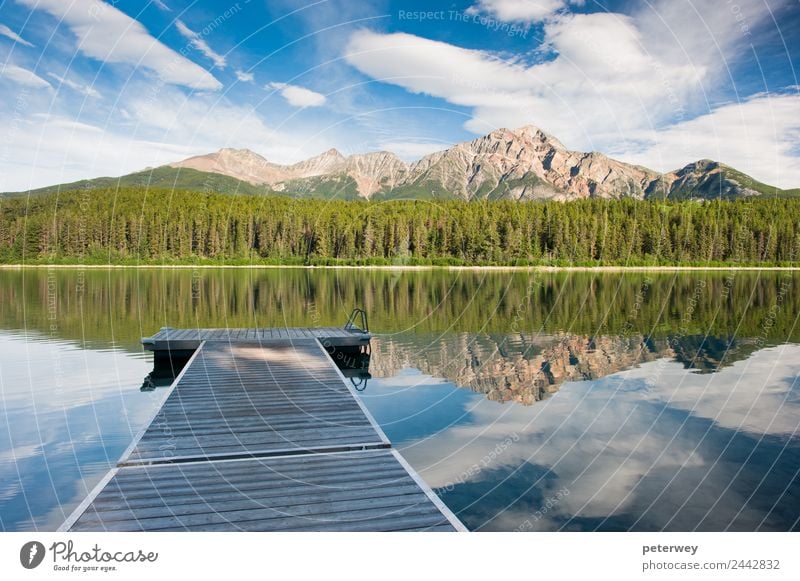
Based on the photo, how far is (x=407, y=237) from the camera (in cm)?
10819

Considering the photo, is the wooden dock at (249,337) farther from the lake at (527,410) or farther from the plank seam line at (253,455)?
the plank seam line at (253,455)

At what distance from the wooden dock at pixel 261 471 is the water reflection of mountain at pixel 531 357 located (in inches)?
236

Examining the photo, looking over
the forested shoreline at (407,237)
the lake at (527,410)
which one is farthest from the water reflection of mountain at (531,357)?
the forested shoreline at (407,237)

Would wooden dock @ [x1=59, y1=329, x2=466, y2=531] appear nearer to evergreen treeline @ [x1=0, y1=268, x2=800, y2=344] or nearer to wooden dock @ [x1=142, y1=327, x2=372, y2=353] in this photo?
wooden dock @ [x1=142, y1=327, x2=372, y2=353]

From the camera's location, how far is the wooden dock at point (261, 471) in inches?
237

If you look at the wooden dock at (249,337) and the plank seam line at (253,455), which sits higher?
the wooden dock at (249,337)

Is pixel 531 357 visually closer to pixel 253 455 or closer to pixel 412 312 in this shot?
pixel 412 312

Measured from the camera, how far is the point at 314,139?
554 inches

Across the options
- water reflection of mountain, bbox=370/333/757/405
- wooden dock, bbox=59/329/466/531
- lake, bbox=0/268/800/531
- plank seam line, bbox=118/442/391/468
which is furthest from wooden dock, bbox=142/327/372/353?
plank seam line, bbox=118/442/391/468

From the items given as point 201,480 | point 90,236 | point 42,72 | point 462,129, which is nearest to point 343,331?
point 462,129

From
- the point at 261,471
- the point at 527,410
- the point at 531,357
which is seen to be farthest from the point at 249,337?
the point at 261,471

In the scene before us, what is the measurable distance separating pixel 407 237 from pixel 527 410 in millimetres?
94773

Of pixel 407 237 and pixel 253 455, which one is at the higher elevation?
pixel 407 237

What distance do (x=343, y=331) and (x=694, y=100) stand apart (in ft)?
48.8
